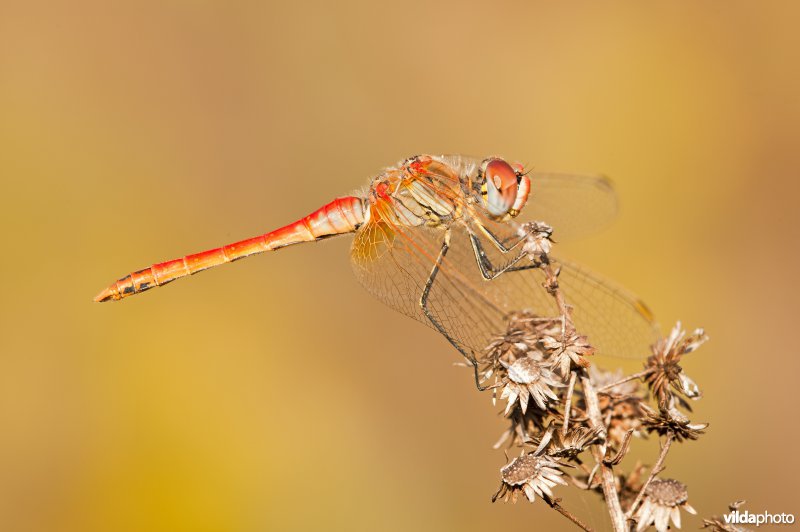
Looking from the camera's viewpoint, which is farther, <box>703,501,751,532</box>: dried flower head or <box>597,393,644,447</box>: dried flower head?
<box>597,393,644,447</box>: dried flower head

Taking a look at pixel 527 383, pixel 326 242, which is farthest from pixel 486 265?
pixel 326 242

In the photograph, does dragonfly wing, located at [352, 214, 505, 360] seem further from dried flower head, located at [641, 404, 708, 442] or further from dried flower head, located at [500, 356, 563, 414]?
dried flower head, located at [641, 404, 708, 442]

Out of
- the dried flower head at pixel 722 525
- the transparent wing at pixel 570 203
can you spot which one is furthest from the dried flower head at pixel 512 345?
the transparent wing at pixel 570 203

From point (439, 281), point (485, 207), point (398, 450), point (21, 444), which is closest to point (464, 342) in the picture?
point (439, 281)

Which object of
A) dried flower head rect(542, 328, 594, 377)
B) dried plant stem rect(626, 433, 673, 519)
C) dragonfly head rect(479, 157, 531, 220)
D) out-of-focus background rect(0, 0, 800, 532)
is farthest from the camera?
out-of-focus background rect(0, 0, 800, 532)

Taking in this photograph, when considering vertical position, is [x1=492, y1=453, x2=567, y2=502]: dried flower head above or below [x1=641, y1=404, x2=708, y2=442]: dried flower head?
below

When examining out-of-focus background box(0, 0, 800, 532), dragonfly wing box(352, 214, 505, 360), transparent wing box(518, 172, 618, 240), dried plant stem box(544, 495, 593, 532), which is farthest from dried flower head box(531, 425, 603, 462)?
out-of-focus background box(0, 0, 800, 532)

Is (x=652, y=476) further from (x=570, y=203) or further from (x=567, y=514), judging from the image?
(x=570, y=203)

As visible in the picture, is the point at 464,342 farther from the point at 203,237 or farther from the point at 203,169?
the point at 203,169
